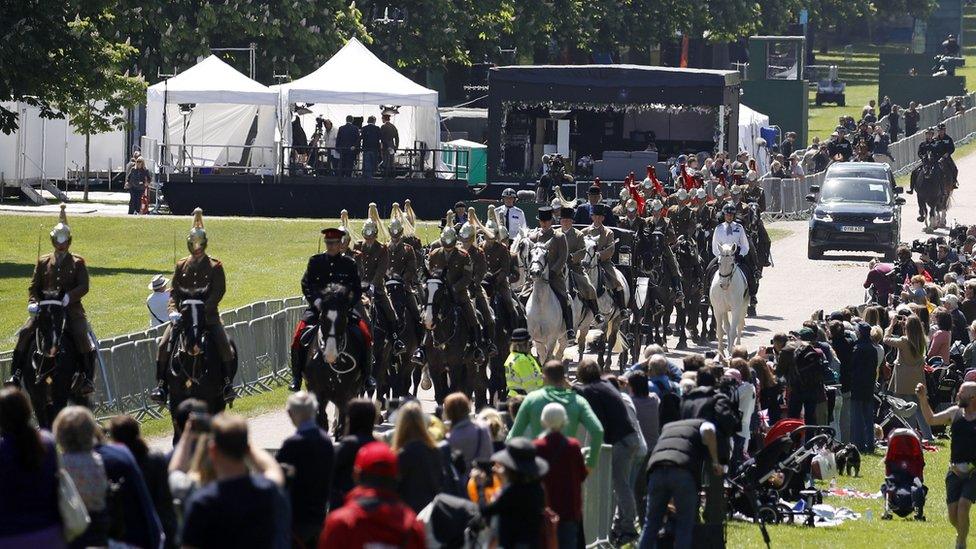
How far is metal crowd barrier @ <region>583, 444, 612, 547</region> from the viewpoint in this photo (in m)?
15.9

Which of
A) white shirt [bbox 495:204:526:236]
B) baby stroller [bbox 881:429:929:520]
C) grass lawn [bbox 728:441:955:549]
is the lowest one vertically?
grass lawn [bbox 728:441:955:549]

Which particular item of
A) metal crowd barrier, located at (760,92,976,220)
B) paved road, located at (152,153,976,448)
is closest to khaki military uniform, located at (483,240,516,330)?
paved road, located at (152,153,976,448)

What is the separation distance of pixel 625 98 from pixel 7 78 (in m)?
13.2

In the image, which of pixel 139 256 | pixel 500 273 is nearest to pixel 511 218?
pixel 500 273

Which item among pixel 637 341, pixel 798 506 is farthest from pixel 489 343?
pixel 637 341

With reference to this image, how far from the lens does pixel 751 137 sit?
55.8 m

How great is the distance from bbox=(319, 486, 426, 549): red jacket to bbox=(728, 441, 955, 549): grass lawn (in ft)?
26.5

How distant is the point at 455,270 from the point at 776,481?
4.64 m

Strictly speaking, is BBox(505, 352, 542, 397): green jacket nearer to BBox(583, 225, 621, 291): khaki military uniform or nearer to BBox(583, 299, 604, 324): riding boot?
BBox(583, 299, 604, 324): riding boot

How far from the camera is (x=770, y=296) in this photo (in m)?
37.6

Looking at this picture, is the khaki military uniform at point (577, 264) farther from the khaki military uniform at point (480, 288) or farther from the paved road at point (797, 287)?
the khaki military uniform at point (480, 288)

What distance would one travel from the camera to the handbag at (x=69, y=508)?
10.7 m

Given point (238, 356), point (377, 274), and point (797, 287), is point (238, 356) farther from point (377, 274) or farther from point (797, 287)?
point (797, 287)

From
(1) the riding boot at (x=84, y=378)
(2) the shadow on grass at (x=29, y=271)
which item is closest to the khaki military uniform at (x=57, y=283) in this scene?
(1) the riding boot at (x=84, y=378)
